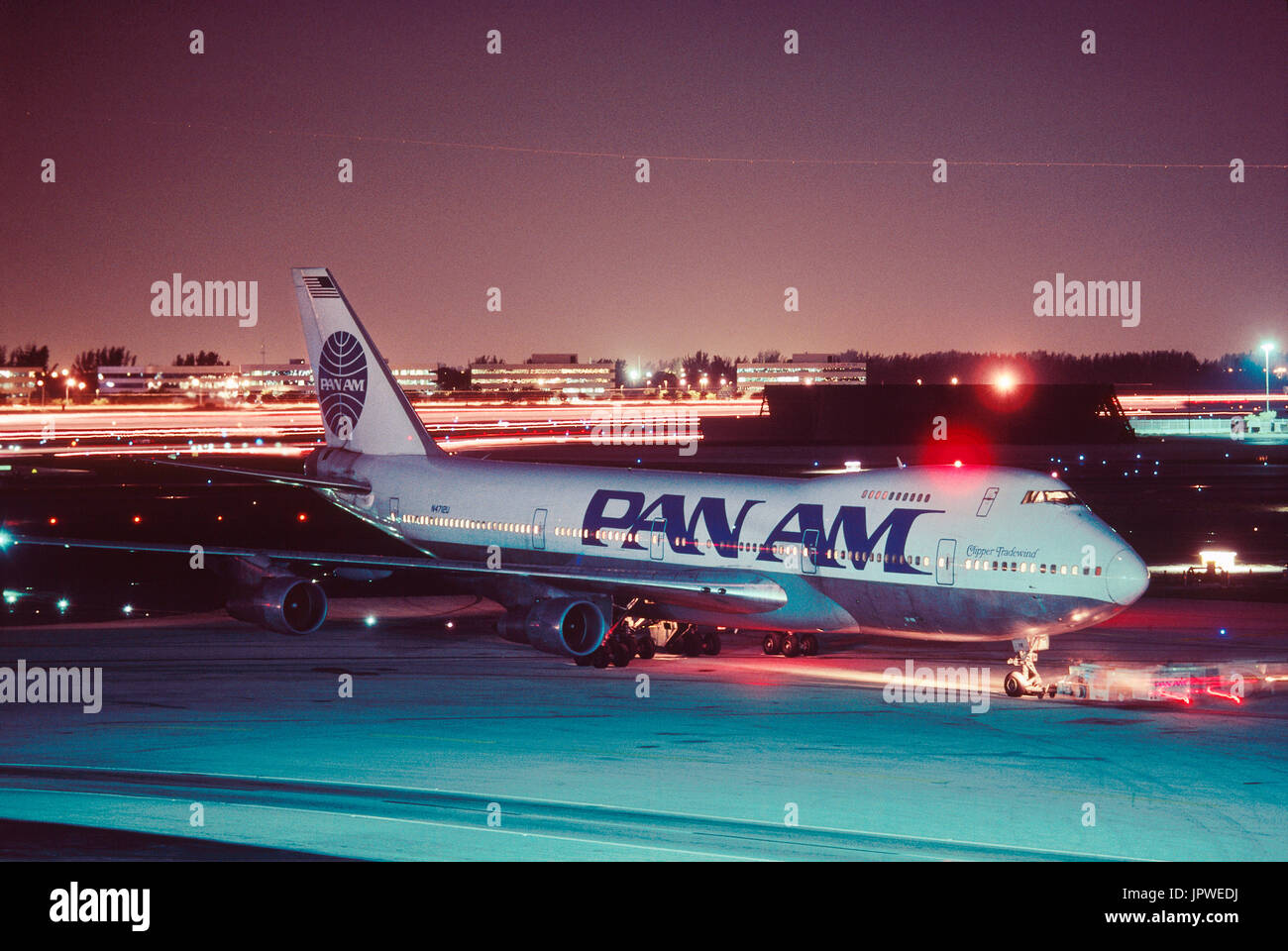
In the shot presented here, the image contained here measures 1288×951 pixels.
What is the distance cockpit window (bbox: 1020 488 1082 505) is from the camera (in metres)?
27.3

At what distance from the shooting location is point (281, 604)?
111ft

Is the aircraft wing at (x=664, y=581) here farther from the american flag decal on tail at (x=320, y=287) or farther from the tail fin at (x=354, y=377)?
the american flag decal on tail at (x=320, y=287)

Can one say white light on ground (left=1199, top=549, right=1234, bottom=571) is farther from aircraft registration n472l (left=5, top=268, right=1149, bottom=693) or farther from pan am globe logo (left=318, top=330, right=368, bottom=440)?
pan am globe logo (left=318, top=330, right=368, bottom=440)

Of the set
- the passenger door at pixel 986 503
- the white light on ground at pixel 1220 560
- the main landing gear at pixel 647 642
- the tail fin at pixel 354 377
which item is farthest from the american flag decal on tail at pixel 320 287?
the white light on ground at pixel 1220 560

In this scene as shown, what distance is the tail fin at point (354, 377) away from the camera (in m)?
40.9

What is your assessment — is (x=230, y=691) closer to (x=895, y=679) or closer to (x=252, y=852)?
(x=252, y=852)

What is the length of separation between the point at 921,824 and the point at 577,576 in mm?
13605

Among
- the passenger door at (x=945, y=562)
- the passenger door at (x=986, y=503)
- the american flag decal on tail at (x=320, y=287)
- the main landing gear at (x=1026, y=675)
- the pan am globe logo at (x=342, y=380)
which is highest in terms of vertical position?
the american flag decal on tail at (x=320, y=287)

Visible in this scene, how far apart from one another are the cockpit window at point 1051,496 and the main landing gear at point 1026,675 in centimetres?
260

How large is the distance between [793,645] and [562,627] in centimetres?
583

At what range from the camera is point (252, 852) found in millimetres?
16672

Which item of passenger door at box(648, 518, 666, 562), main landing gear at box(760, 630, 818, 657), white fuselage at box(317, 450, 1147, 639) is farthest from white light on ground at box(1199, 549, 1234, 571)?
passenger door at box(648, 518, 666, 562)

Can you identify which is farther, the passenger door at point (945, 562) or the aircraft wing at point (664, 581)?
the aircraft wing at point (664, 581)
